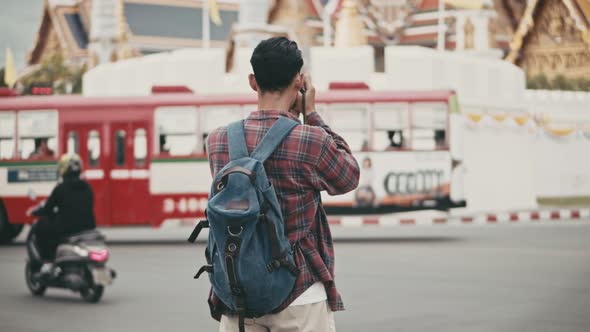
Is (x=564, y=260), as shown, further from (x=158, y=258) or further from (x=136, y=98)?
(x=136, y=98)

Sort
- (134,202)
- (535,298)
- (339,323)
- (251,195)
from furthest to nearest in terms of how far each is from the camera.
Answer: (134,202) < (535,298) < (339,323) < (251,195)

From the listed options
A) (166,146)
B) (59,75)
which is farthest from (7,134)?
(59,75)

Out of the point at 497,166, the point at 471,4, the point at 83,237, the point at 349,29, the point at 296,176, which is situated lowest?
the point at 497,166

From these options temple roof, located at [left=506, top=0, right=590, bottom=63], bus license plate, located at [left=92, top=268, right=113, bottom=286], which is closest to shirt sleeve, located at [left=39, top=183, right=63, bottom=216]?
bus license plate, located at [left=92, top=268, right=113, bottom=286]

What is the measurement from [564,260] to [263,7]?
2432cm

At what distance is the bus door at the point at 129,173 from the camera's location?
20031 mm

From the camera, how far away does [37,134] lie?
20.5 meters

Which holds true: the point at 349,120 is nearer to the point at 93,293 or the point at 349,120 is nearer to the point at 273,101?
the point at 93,293

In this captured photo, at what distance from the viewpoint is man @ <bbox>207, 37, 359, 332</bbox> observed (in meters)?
3.59

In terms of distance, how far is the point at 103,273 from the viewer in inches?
422

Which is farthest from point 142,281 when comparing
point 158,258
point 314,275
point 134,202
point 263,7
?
point 263,7

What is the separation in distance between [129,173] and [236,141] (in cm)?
1674

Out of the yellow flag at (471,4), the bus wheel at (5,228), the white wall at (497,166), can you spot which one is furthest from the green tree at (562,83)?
the bus wheel at (5,228)

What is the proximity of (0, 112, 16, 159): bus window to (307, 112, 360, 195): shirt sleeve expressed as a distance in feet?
57.3
